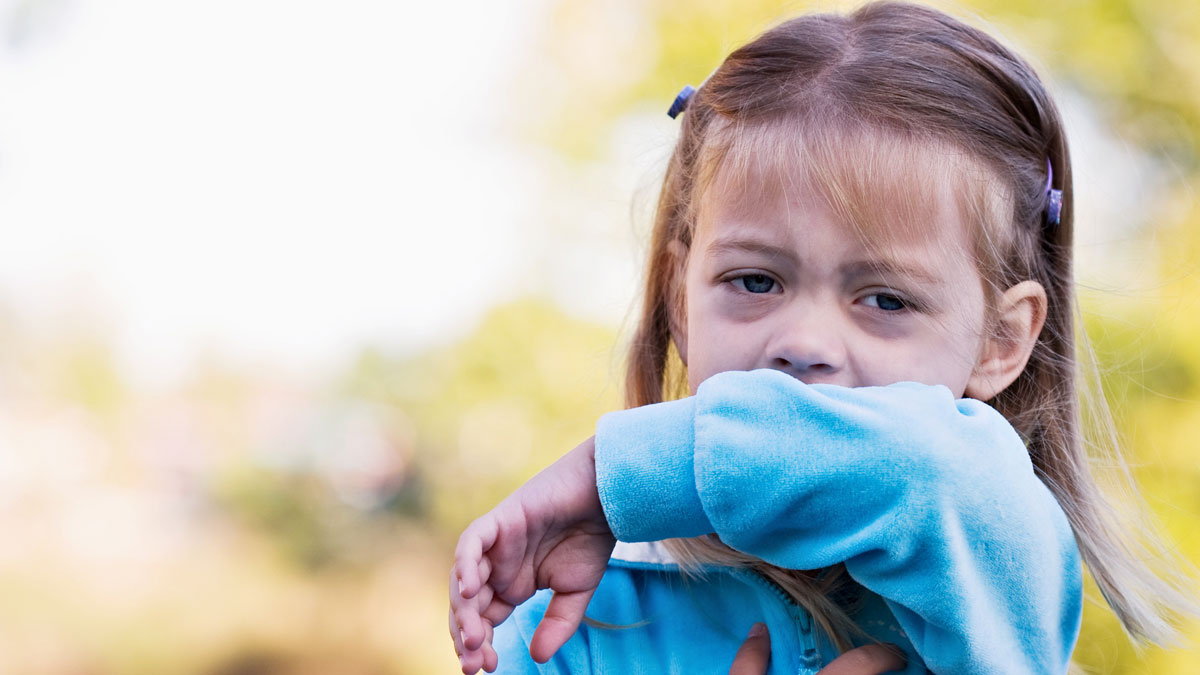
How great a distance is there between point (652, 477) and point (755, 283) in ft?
1.28

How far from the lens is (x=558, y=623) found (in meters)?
1.25

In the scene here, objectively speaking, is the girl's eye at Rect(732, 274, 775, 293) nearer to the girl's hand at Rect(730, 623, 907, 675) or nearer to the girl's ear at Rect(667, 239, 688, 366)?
the girl's ear at Rect(667, 239, 688, 366)

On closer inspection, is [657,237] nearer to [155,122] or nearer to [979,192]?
[979,192]

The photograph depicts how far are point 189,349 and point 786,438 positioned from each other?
6403mm

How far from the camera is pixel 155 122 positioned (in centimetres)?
733

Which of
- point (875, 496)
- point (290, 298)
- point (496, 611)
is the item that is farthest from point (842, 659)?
point (290, 298)

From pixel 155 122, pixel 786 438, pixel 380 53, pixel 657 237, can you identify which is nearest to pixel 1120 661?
pixel 657 237

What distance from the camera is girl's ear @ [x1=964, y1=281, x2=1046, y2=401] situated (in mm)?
1545

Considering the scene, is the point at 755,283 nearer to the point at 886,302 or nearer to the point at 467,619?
the point at 886,302

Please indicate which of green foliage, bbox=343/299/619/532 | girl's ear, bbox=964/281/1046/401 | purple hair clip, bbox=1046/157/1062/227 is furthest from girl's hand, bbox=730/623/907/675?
green foliage, bbox=343/299/619/532

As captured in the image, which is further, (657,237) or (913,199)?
(657,237)

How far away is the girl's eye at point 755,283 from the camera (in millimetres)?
1438

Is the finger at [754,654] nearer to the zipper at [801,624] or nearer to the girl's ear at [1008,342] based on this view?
the zipper at [801,624]

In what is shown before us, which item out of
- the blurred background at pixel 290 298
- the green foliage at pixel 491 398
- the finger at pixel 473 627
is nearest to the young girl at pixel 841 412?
the finger at pixel 473 627
